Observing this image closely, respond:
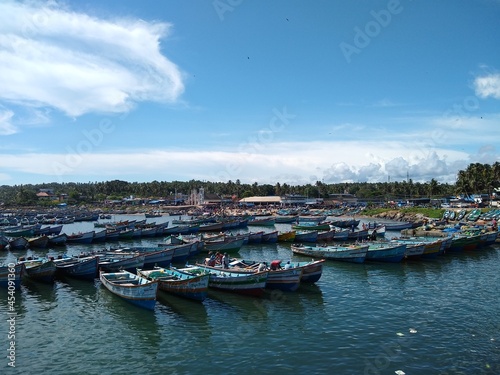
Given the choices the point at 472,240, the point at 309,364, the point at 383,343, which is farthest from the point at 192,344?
the point at 472,240

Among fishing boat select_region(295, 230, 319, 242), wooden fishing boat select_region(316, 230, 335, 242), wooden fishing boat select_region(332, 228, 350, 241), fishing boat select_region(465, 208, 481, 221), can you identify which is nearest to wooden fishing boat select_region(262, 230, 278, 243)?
fishing boat select_region(295, 230, 319, 242)

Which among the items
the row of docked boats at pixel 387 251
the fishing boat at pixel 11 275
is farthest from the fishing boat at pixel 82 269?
the row of docked boats at pixel 387 251

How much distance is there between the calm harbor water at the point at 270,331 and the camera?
19.0 meters

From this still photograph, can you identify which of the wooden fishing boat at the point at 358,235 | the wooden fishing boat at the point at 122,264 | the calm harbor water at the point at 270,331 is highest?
the wooden fishing boat at the point at 122,264

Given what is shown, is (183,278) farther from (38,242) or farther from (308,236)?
(38,242)

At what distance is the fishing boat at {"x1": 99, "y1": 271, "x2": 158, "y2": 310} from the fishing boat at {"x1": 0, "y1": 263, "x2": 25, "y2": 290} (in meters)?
6.73

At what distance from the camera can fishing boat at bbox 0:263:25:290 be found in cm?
3103

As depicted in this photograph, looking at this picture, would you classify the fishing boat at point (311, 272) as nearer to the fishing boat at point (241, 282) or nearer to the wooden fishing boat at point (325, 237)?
the fishing boat at point (241, 282)

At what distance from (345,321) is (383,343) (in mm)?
3719

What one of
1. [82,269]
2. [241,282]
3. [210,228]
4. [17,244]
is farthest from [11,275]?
[210,228]

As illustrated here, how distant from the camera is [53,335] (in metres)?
22.9

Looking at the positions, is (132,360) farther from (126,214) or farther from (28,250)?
(126,214)

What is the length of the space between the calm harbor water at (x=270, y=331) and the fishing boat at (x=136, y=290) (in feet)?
2.33

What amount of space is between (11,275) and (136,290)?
1160 centimetres
